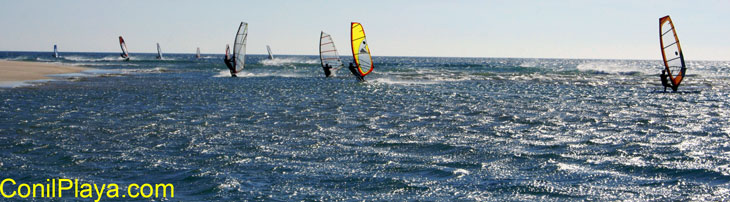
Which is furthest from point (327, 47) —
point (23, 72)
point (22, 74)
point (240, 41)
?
point (23, 72)

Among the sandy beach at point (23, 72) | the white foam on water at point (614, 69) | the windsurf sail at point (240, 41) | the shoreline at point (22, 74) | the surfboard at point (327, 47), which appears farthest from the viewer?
the white foam on water at point (614, 69)

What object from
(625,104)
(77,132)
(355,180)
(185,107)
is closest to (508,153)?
(355,180)

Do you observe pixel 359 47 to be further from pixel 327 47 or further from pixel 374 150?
pixel 374 150

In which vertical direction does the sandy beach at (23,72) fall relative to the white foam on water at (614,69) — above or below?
above

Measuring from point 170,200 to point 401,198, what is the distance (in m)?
2.54

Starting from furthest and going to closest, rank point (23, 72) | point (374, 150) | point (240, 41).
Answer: point (23, 72) → point (240, 41) → point (374, 150)

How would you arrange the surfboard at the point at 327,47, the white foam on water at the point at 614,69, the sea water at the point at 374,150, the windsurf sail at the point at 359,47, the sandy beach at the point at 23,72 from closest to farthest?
the sea water at the point at 374,150
the windsurf sail at the point at 359,47
the sandy beach at the point at 23,72
the surfboard at the point at 327,47
the white foam on water at the point at 614,69

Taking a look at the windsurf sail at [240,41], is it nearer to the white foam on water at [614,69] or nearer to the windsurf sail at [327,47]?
the windsurf sail at [327,47]

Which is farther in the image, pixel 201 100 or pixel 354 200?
Answer: pixel 201 100

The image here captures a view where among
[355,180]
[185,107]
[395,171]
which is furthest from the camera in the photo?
[185,107]

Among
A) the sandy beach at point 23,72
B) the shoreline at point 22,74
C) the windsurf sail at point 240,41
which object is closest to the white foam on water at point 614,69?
the windsurf sail at point 240,41

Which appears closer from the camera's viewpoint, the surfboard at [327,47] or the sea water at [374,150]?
the sea water at [374,150]

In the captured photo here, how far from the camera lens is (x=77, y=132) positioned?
11383mm

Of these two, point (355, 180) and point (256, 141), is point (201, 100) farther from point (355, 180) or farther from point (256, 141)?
point (355, 180)
